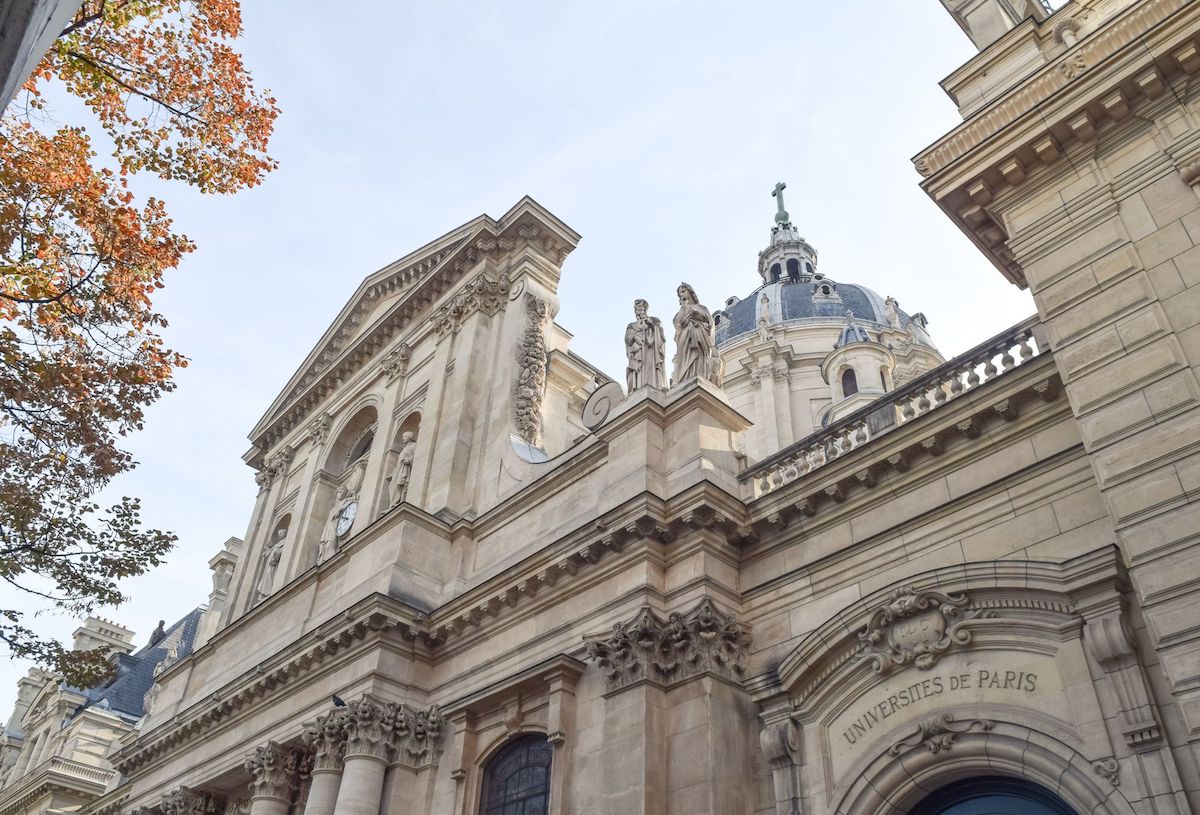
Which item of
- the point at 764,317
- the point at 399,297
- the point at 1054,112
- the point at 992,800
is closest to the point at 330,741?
the point at 992,800

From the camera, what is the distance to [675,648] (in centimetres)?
1228

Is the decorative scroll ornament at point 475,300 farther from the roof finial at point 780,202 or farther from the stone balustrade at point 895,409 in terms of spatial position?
the roof finial at point 780,202

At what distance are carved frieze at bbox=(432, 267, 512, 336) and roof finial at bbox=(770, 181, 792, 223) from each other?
197ft

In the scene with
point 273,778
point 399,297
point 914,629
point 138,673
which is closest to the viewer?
point 914,629

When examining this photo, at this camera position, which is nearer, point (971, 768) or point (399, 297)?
point (971, 768)

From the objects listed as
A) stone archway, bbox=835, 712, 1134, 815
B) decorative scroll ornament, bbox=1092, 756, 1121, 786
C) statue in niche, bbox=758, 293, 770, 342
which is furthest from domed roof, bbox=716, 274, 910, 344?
decorative scroll ornament, bbox=1092, 756, 1121, 786

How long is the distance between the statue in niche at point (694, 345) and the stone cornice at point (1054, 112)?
4.31 meters

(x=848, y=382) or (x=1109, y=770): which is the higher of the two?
(x=848, y=382)

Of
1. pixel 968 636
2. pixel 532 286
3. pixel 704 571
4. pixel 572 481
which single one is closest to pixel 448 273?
pixel 532 286

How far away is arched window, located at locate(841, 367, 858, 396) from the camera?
47375 millimetres

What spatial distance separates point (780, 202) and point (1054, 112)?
2855 inches

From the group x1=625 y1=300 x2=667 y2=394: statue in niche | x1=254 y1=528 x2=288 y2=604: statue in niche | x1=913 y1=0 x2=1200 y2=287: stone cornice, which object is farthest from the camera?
x1=254 y1=528 x2=288 y2=604: statue in niche

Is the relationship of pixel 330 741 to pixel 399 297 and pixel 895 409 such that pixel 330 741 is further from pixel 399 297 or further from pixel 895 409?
pixel 399 297

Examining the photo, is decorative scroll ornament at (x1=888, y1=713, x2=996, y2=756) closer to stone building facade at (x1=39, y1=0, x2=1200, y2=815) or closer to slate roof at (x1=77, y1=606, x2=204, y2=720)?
stone building facade at (x1=39, y1=0, x2=1200, y2=815)
